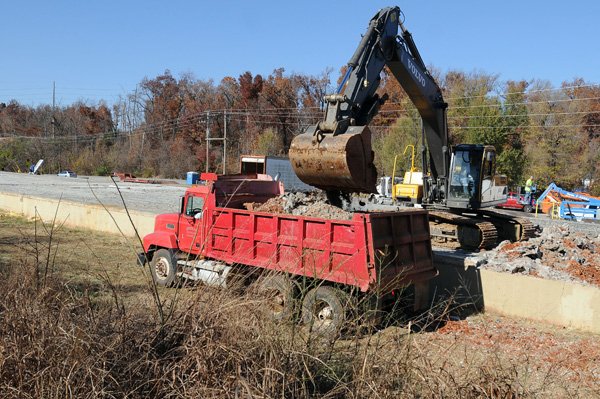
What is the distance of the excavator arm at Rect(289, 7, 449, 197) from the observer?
829cm

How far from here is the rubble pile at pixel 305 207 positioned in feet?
27.6

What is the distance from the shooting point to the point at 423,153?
1421cm

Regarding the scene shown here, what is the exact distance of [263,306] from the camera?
13.8ft

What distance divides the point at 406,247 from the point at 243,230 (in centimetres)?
260

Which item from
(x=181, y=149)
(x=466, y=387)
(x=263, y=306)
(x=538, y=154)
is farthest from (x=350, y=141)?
(x=181, y=149)

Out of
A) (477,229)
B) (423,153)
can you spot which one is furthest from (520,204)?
(423,153)

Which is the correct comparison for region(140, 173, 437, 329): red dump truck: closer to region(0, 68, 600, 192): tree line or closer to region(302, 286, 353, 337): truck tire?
region(302, 286, 353, 337): truck tire

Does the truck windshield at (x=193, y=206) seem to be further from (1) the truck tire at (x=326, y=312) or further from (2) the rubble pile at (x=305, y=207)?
(1) the truck tire at (x=326, y=312)

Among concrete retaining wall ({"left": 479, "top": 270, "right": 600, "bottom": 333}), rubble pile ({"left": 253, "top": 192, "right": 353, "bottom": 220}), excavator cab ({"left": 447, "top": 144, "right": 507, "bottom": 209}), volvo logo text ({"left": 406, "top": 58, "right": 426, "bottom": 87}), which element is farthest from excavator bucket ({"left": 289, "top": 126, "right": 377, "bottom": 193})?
excavator cab ({"left": 447, "top": 144, "right": 507, "bottom": 209})

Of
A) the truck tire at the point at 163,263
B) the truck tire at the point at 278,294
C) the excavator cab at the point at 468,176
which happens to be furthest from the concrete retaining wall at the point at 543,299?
the truck tire at the point at 278,294

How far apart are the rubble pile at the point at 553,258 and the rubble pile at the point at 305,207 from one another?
3.24 metres

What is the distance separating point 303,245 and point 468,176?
7740 mm

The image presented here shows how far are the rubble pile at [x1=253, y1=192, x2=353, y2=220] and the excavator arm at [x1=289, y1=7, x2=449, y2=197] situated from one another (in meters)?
0.38

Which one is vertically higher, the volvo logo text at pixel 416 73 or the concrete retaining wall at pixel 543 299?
the volvo logo text at pixel 416 73
